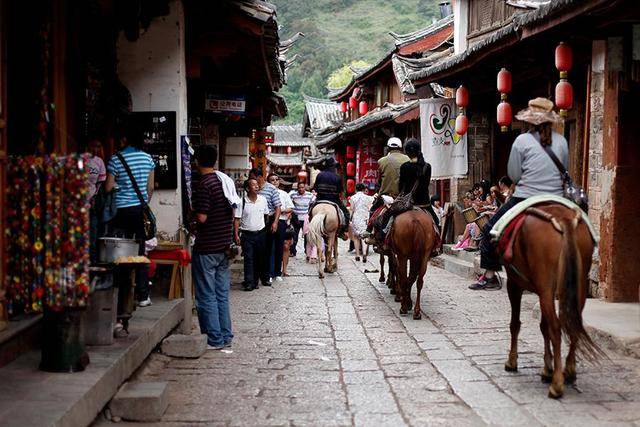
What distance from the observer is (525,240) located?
6.70 meters

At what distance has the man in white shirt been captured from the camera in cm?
1374

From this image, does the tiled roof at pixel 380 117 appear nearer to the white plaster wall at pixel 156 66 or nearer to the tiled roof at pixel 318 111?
the white plaster wall at pixel 156 66

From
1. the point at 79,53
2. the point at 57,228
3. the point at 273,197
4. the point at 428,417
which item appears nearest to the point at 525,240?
the point at 428,417

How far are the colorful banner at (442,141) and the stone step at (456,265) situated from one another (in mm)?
2133

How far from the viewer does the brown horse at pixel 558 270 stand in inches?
250

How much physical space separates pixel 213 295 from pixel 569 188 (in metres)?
3.71

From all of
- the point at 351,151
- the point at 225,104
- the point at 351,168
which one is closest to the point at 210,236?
the point at 225,104

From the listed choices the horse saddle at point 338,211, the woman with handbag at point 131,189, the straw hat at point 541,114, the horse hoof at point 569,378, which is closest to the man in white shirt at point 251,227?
the horse saddle at point 338,211

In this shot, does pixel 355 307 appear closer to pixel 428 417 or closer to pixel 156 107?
pixel 156 107

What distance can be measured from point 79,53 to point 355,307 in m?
5.51

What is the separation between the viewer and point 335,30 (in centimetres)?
11675

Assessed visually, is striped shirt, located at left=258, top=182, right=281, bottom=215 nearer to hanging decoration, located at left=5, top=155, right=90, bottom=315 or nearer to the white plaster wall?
the white plaster wall

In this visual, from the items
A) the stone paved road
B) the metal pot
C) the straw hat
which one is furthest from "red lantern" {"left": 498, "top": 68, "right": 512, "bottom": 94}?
the metal pot

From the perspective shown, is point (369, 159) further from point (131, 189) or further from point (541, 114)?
point (541, 114)
